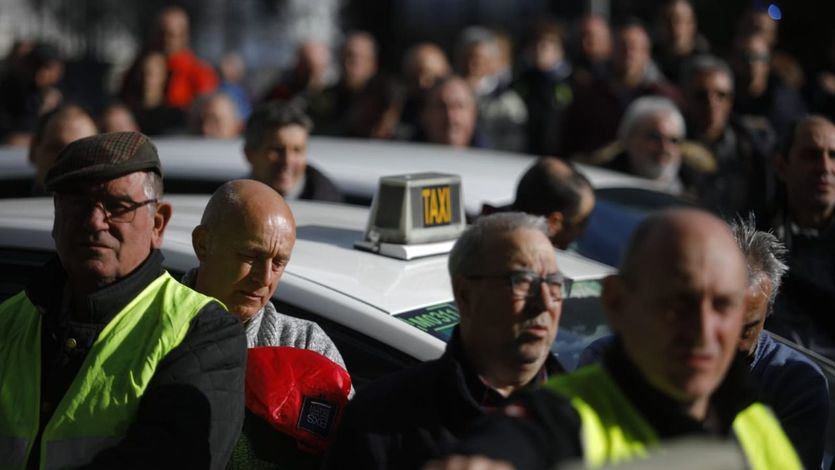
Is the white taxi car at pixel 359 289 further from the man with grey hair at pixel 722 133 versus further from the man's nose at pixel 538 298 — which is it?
the man with grey hair at pixel 722 133

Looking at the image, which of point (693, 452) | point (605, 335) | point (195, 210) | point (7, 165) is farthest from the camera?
point (7, 165)

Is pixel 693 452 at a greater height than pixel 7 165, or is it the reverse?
pixel 693 452

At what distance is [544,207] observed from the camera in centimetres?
517

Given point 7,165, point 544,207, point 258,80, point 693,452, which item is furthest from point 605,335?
point 258,80

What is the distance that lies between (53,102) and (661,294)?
827 centimetres

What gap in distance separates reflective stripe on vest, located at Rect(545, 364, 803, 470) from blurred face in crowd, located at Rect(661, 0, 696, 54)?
8.12 meters

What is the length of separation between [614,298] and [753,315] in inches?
54.9

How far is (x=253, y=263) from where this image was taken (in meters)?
3.86

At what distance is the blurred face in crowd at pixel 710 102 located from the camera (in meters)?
8.52

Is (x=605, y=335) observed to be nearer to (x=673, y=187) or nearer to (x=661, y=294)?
(x=661, y=294)

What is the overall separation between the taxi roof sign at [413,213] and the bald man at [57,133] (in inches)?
81.6

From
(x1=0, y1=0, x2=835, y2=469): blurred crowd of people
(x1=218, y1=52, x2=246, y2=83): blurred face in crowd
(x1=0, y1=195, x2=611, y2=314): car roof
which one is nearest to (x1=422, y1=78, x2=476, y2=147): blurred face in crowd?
(x1=0, y1=0, x2=835, y2=469): blurred crowd of people

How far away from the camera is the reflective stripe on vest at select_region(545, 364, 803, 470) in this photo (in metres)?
2.45

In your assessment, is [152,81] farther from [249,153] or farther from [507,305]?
[507,305]
